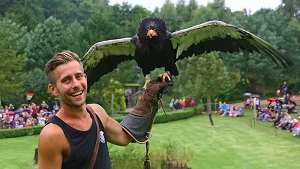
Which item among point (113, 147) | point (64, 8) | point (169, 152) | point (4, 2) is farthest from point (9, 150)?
point (64, 8)

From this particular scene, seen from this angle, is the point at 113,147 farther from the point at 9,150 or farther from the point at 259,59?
the point at 259,59

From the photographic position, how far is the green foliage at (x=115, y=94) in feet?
71.5

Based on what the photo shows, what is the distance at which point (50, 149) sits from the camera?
74.5 inches

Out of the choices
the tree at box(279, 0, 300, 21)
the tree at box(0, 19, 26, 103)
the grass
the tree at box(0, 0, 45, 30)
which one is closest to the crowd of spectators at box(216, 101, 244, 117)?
the grass

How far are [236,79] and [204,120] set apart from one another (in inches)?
167

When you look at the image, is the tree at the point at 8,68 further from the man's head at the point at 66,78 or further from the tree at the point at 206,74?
the man's head at the point at 66,78

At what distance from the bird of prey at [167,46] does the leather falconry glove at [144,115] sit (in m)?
0.66

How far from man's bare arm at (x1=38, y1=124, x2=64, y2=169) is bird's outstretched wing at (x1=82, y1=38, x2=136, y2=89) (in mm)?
2352

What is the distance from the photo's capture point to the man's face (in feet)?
6.46

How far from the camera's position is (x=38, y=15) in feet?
136

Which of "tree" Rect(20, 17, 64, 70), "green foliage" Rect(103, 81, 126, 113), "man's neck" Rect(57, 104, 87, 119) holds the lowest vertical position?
"green foliage" Rect(103, 81, 126, 113)

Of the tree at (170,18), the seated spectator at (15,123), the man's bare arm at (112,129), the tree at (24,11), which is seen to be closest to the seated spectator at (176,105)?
the seated spectator at (15,123)

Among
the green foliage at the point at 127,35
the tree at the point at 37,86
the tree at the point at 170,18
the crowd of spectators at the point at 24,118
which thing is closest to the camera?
the crowd of spectators at the point at 24,118

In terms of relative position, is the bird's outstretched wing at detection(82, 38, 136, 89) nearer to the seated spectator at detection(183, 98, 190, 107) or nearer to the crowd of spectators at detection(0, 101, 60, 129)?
the crowd of spectators at detection(0, 101, 60, 129)
